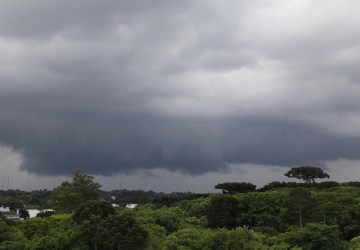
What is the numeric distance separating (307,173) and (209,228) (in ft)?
204

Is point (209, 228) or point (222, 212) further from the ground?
point (222, 212)

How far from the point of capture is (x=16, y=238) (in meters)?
57.2

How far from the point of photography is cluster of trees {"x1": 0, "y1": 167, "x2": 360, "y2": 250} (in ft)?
180

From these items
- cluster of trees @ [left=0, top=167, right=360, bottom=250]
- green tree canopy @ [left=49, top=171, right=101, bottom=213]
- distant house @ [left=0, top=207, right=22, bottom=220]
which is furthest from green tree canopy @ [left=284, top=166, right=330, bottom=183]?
distant house @ [left=0, top=207, right=22, bottom=220]

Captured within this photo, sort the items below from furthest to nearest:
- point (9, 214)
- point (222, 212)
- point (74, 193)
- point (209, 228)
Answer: point (9, 214) < point (74, 193) < point (222, 212) < point (209, 228)

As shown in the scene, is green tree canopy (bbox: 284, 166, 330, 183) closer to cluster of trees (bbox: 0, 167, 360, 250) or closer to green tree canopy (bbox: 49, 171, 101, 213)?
cluster of trees (bbox: 0, 167, 360, 250)

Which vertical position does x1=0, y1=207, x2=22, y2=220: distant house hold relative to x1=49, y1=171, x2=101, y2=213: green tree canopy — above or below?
below

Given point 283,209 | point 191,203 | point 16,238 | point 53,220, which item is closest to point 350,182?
point 191,203

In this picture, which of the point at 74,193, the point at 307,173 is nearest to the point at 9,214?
the point at 74,193

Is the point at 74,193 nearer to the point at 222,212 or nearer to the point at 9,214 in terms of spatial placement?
the point at 222,212

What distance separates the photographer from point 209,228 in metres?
71.2

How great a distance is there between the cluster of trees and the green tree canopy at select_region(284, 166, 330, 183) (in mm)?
28495

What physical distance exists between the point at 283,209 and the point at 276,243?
22.4 m

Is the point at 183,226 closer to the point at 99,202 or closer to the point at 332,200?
the point at 99,202
